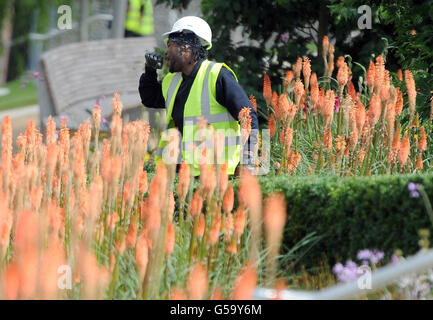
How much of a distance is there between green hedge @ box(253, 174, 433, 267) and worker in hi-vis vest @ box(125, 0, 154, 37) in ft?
49.7

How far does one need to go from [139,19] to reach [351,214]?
16.4 meters

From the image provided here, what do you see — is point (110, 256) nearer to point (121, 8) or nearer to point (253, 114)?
point (253, 114)

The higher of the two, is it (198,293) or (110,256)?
(110,256)

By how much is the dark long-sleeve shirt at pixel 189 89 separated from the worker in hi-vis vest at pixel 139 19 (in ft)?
44.3

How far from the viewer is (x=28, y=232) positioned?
2.98 m

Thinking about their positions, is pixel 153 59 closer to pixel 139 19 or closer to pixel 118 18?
pixel 118 18

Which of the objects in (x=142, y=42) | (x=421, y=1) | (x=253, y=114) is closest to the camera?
(x=253, y=114)

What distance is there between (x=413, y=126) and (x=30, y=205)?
10.5 ft

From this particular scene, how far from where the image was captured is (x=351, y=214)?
5102mm

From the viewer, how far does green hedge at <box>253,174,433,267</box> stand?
4.79m

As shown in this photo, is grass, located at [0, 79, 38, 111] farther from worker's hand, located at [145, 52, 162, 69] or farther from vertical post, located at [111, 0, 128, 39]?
worker's hand, located at [145, 52, 162, 69]
